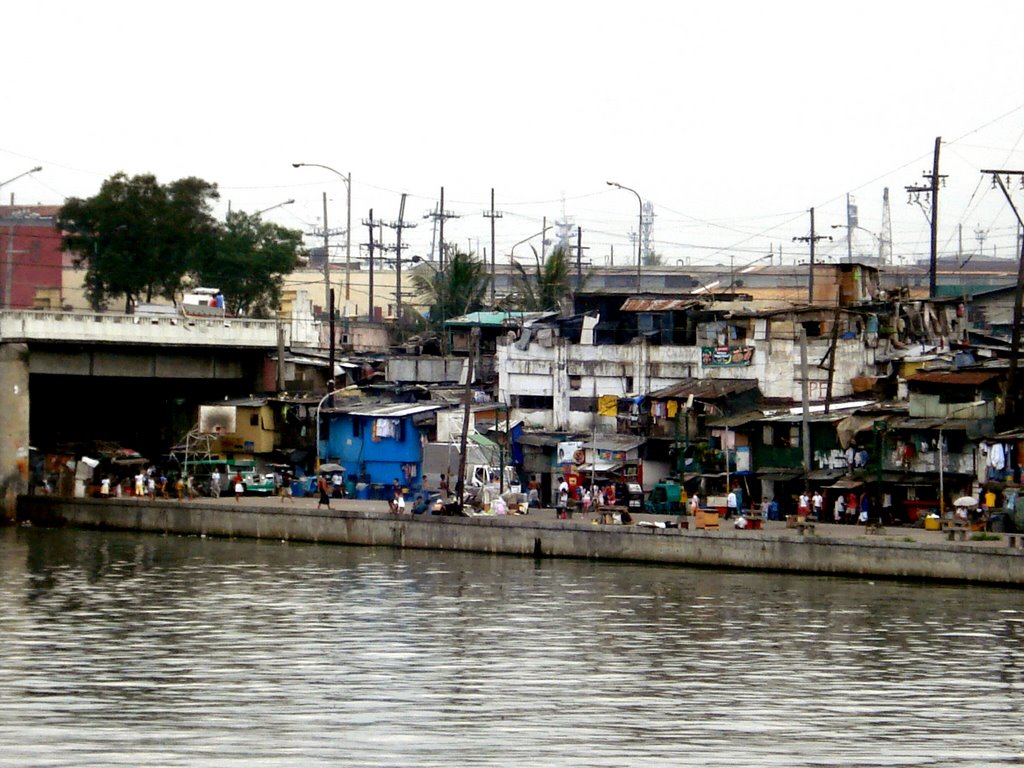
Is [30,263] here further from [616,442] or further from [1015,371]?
[1015,371]

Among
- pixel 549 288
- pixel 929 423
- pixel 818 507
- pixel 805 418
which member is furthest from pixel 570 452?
pixel 549 288

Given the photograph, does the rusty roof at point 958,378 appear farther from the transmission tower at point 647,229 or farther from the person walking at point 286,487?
the transmission tower at point 647,229

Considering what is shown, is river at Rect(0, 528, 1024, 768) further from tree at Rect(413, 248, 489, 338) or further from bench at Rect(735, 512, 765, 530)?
tree at Rect(413, 248, 489, 338)

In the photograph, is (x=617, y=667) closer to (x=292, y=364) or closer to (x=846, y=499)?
(x=846, y=499)

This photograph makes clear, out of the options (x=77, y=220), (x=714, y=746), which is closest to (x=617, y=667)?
(x=714, y=746)

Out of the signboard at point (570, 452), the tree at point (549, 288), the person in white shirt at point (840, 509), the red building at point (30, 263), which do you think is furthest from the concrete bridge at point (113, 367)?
the person in white shirt at point (840, 509)

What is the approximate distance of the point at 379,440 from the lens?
6378 centimetres

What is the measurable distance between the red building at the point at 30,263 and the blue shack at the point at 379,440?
34.3 m

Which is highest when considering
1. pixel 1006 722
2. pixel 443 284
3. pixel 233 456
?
pixel 443 284

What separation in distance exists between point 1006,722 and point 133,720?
41.6 feet

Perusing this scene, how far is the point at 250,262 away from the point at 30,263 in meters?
19.3

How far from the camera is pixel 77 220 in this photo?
82.4 metres

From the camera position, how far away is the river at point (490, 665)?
23.2 m

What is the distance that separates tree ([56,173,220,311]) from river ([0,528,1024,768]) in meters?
34.1
